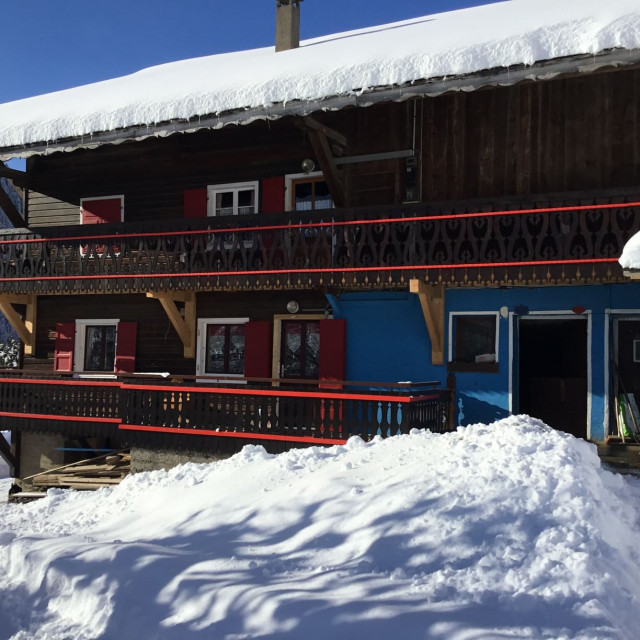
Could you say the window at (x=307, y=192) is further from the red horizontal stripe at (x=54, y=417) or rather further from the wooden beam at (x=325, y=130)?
the red horizontal stripe at (x=54, y=417)

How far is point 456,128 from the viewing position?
12008 millimetres

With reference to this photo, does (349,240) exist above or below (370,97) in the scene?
below

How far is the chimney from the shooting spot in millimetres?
16219

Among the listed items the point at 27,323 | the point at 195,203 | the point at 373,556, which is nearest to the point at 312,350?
the point at 195,203

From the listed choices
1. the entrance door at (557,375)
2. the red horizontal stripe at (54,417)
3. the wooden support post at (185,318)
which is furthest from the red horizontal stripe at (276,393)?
the entrance door at (557,375)

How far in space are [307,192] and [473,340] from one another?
4669mm

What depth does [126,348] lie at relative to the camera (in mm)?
15258

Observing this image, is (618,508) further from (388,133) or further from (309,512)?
(388,133)

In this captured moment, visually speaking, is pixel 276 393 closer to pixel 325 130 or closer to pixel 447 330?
pixel 447 330

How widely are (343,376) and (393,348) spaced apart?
1.15m

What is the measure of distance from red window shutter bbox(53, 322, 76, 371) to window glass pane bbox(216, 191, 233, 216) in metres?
4.66

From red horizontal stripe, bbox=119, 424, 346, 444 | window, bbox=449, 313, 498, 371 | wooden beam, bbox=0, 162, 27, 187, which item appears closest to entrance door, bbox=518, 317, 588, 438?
window, bbox=449, 313, 498, 371

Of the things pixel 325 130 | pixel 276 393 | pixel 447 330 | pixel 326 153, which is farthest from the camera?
pixel 447 330

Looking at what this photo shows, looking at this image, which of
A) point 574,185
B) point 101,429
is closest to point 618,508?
point 574,185
